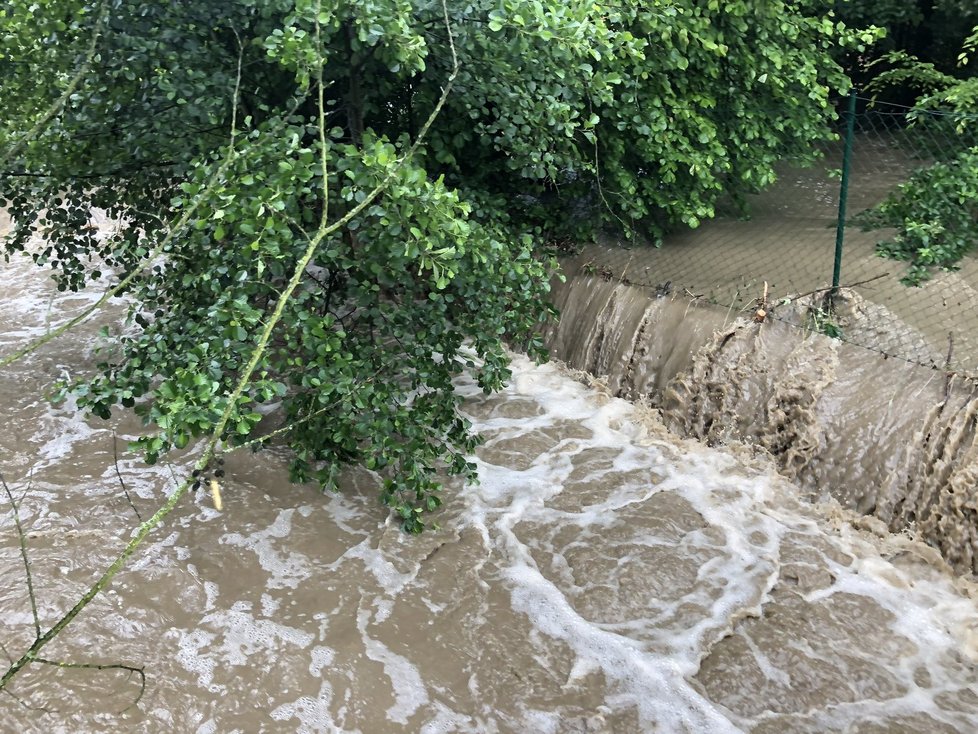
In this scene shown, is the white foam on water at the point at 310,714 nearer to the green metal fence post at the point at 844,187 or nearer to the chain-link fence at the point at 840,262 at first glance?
the chain-link fence at the point at 840,262

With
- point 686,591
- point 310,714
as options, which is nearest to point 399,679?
point 310,714

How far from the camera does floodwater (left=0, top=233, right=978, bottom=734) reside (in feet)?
11.7

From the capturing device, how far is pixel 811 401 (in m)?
5.13

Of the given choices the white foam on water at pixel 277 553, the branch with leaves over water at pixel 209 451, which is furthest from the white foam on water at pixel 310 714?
the branch with leaves over water at pixel 209 451

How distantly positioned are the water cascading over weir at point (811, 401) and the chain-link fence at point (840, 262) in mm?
178

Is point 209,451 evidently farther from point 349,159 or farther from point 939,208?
point 939,208

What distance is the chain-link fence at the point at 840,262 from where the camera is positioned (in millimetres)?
5305

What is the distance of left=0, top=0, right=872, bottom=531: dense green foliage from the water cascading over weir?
112 cm

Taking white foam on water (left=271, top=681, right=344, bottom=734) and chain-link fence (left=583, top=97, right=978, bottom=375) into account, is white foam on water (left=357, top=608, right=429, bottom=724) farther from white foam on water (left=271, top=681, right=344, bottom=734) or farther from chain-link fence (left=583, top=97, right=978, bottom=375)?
chain-link fence (left=583, top=97, right=978, bottom=375)

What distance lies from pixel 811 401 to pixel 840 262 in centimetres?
130

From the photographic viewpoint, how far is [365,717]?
11.6ft

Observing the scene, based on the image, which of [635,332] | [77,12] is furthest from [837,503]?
[77,12]

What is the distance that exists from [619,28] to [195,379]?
4371 millimetres

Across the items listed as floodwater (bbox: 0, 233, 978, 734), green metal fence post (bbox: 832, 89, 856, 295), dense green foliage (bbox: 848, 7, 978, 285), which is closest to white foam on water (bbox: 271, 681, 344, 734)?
floodwater (bbox: 0, 233, 978, 734)
